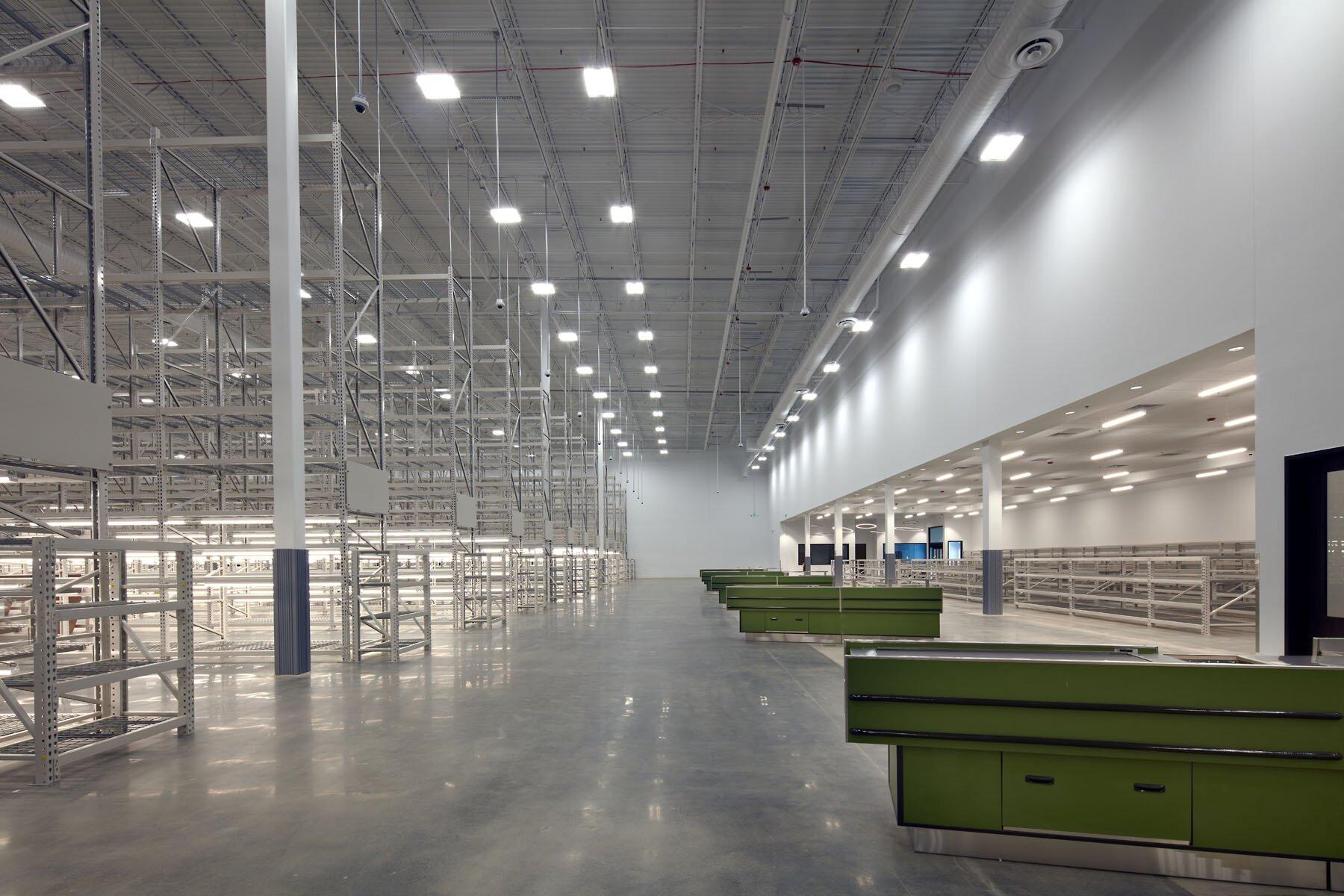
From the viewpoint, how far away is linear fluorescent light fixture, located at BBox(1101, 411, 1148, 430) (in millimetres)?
13773

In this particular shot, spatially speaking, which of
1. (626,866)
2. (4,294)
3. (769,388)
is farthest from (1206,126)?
(769,388)

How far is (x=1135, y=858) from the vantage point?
344 centimetres

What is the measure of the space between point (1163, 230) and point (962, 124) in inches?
112

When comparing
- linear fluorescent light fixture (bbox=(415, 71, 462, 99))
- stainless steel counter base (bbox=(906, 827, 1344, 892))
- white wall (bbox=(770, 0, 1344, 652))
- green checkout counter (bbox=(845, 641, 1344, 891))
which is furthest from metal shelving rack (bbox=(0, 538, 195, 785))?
white wall (bbox=(770, 0, 1344, 652))

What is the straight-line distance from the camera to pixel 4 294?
38.8 ft

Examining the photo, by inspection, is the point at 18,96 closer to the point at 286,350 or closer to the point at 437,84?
the point at 437,84

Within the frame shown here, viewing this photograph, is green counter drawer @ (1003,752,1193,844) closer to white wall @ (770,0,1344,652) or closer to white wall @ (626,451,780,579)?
white wall @ (770,0,1344,652)

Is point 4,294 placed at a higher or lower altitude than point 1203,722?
higher

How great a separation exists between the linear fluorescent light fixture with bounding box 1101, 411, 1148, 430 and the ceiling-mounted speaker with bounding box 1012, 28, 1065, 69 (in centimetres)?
753

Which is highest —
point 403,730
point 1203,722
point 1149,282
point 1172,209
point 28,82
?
point 28,82

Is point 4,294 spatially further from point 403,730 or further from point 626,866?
point 626,866

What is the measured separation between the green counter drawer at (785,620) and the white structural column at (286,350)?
22.0 ft

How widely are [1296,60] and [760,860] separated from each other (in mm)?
8244

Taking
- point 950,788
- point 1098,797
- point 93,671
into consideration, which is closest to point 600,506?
point 93,671
